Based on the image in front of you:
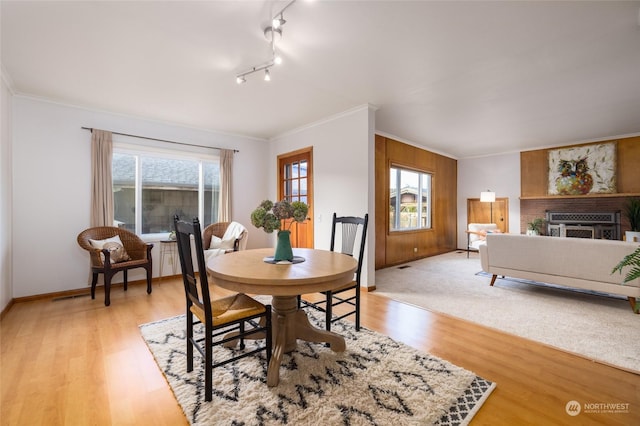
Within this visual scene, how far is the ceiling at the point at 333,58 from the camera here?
202cm

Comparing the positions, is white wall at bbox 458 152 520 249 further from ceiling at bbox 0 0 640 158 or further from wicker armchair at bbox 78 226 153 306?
wicker armchair at bbox 78 226 153 306

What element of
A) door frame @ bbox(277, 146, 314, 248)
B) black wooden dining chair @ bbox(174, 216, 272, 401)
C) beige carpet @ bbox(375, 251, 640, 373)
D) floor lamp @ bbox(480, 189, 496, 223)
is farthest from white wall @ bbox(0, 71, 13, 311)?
floor lamp @ bbox(480, 189, 496, 223)

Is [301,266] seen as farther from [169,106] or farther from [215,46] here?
[169,106]

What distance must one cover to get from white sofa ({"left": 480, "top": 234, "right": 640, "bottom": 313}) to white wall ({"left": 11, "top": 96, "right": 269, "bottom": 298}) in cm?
574

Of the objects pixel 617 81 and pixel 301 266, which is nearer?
pixel 301 266

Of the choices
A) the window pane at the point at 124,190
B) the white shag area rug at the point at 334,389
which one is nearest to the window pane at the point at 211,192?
the window pane at the point at 124,190

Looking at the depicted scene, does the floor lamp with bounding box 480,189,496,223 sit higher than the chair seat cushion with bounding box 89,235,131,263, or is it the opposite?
the floor lamp with bounding box 480,189,496,223

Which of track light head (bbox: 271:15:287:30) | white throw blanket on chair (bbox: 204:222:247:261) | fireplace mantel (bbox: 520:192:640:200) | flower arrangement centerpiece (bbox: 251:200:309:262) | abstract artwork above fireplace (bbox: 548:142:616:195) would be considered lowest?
white throw blanket on chair (bbox: 204:222:247:261)

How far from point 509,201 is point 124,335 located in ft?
26.2

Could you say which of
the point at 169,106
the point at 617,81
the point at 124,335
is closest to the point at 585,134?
the point at 617,81

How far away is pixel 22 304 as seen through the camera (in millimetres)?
3371

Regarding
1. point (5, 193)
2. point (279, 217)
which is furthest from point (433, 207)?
point (5, 193)

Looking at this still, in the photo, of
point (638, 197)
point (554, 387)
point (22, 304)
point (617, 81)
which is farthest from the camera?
point (638, 197)

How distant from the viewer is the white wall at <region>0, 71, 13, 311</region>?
9.75ft
